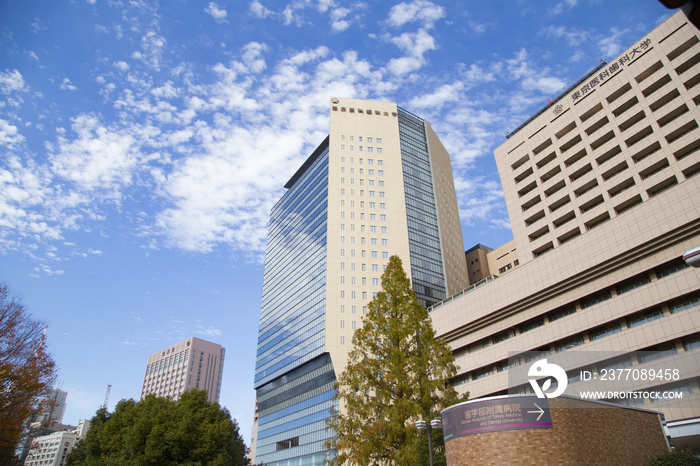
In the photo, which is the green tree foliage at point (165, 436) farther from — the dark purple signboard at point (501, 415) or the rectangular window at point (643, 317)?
the rectangular window at point (643, 317)

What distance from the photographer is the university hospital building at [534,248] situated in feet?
105

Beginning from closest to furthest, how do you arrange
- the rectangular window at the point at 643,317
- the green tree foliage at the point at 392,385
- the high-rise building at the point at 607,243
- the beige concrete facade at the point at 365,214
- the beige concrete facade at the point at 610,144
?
the green tree foliage at the point at 392,385
the high-rise building at the point at 607,243
the rectangular window at the point at 643,317
the beige concrete facade at the point at 610,144
the beige concrete facade at the point at 365,214

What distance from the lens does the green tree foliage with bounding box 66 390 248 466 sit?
108 ft

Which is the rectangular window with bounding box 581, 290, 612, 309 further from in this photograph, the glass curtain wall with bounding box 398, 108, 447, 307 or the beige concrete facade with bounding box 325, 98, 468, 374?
the beige concrete facade with bounding box 325, 98, 468, 374

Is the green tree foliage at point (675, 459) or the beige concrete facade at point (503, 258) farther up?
the beige concrete facade at point (503, 258)

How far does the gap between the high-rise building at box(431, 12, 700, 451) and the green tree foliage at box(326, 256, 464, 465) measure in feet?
50.4

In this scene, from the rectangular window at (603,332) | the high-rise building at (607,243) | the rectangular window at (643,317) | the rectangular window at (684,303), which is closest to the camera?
A: the rectangular window at (684,303)

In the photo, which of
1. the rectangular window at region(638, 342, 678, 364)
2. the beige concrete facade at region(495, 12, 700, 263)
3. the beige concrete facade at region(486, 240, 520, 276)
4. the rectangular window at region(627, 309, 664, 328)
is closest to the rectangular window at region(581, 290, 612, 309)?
the rectangular window at region(627, 309, 664, 328)

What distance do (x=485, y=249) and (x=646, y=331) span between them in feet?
245

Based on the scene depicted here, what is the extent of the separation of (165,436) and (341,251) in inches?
2030

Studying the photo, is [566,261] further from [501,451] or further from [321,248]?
[321,248]

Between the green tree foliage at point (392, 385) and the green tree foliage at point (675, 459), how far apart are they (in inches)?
377

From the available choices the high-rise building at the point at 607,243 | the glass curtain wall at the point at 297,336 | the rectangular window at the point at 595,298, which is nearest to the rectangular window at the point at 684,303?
the high-rise building at the point at 607,243

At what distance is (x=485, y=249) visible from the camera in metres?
105
